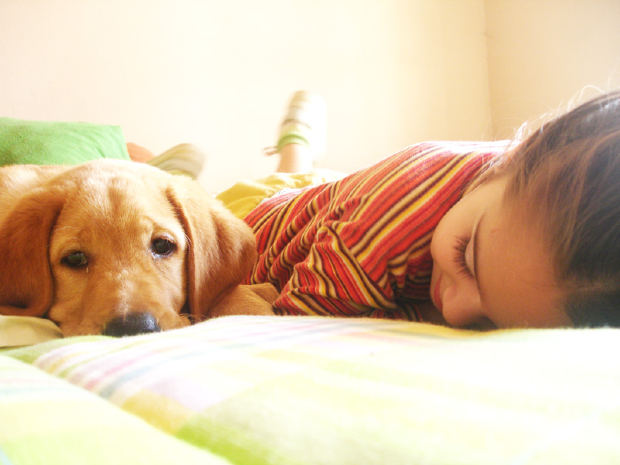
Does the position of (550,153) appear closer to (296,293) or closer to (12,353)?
(296,293)

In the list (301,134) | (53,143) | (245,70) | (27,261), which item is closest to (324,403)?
(27,261)

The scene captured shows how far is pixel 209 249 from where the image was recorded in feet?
3.19

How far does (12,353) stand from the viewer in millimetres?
531

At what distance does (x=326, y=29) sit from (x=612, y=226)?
317 centimetres

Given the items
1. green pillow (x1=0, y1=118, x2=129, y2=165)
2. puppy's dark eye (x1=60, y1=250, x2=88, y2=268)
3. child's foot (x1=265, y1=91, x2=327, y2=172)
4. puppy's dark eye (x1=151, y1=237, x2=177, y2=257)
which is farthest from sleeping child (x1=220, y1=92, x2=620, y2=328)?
child's foot (x1=265, y1=91, x2=327, y2=172)

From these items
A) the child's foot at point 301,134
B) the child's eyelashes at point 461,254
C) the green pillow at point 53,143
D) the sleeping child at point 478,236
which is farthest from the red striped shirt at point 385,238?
the child's foot at point 301,134

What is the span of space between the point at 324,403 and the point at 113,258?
26.0 inches

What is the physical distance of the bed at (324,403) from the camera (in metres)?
0.22

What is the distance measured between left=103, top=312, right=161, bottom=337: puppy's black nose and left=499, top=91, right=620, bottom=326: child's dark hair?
1.89 feet

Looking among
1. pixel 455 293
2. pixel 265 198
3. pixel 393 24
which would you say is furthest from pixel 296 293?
pixel 393 24

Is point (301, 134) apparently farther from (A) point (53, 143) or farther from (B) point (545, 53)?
(B) point (545, 53)

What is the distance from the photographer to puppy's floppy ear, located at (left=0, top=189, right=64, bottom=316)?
833 millimetres

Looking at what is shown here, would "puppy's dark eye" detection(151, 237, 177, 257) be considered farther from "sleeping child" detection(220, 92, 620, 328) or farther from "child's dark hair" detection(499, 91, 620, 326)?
"child's dark hair" detection(499, 91, 620, 326)

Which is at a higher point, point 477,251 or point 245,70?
point 245,70
